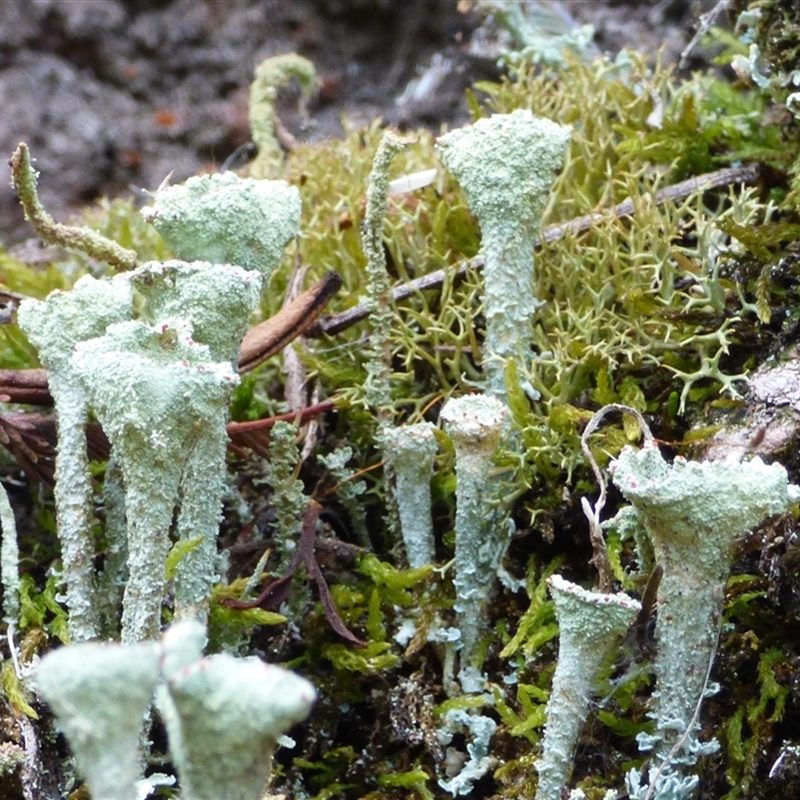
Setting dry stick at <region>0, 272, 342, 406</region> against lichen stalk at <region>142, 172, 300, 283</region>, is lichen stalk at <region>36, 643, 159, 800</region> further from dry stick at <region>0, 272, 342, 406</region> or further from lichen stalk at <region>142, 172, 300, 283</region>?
dry stick at <region>0, 272, 342, 406</region>

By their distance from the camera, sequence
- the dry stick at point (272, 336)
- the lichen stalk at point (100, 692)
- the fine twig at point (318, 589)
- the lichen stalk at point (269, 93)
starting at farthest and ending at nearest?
the lichen stalk at point (269, 93) → the dry stick at point (272, 336) → the fine twig at point (318, 589) → the lichen stalk at point (100, 692)

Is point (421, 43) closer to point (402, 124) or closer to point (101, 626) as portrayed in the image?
point (402, 124)

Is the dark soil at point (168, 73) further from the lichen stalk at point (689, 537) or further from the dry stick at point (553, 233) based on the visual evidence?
the lichen stalk at point (689, 537)

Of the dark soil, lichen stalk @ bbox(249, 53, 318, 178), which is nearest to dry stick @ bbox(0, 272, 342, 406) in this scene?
lichen stalk @ bbox(249, 53, 318, 178)

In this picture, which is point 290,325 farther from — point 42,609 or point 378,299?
point 42,609

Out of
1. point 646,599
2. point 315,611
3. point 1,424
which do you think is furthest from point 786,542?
point 1,424

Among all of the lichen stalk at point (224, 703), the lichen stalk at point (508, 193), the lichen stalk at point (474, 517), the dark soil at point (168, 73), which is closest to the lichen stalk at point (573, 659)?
the lichen stalk at point (474, 517)

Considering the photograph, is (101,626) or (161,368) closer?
(161,368)
